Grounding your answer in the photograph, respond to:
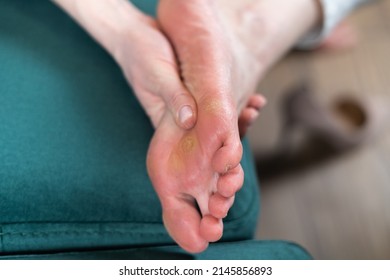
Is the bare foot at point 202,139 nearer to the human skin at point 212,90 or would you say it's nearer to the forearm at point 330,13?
the human skin at point 212,90

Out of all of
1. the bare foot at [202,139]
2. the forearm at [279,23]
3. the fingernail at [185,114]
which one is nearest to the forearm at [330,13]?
the forearm at [279,23]

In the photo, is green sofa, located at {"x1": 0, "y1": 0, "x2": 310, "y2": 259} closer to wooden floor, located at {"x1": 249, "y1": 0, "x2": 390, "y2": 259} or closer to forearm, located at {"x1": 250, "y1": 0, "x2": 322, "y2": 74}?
forearm, located at {"x1": 250, "y1": 0, "x2": 322, "y2": 74}

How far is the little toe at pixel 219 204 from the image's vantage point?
0.46 metres

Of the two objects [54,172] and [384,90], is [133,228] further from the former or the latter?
[384,90]

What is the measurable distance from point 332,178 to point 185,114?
2.20 ft

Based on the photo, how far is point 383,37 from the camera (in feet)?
4.08

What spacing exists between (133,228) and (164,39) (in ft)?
0.85

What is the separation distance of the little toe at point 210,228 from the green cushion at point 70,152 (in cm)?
12

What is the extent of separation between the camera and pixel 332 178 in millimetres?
1062

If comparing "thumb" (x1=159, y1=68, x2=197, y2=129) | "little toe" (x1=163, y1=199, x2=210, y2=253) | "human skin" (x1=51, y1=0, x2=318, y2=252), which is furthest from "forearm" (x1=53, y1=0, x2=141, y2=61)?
"little toe" (x1=163, y1=199, x2=210, y2=253)

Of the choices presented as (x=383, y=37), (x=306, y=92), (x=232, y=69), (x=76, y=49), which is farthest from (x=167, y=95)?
(x=383, y=37)

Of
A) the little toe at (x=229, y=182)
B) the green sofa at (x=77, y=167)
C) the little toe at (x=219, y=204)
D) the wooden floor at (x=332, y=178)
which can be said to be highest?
the little toe at (x=229, y=182)

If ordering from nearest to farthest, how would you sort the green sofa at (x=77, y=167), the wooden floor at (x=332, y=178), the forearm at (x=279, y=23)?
Result: 1. the green sofa at (x=77, y=167)
2. the forearm at (x=279, y=23)
3. the wooden floor at (x=332, y=178)

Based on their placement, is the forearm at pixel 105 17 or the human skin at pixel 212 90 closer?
the human skin at pixel 212 90
